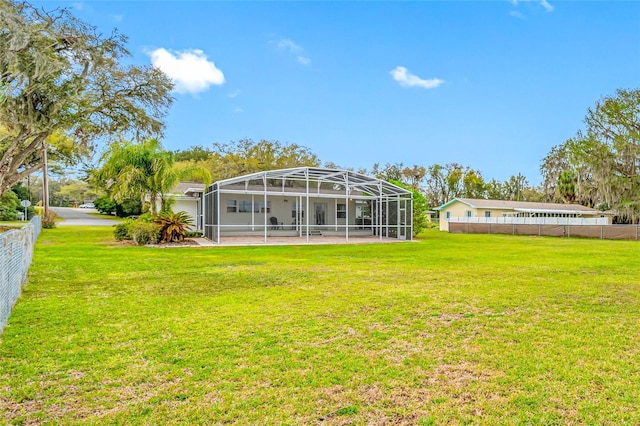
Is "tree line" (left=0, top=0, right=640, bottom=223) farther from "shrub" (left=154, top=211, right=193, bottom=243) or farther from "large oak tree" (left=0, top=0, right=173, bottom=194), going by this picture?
"shrub" (left=154, top=211, right=193, bottom=243)

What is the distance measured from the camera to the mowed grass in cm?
262

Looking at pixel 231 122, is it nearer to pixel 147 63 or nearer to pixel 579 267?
pixel 147 63

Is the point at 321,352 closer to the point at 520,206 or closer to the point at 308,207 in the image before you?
the point at 308,207

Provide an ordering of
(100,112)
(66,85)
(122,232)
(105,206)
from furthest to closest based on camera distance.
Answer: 1. (105,206)
2. (100,112)
3. (122,232)
4. (66,85)

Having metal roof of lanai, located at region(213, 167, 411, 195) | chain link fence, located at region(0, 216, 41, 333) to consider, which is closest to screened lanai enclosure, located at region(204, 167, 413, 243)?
metal roof of lanai, located at region(213, 167, 411, 195)

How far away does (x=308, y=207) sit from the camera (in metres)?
19.8

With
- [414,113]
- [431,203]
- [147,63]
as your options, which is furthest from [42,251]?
[431,203]

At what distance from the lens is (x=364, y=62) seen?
2184 centimetres

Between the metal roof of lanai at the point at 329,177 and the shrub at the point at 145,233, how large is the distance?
3.11 metres

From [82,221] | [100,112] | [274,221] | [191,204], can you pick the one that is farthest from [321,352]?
[82,221]

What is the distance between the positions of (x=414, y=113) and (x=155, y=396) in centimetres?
2707

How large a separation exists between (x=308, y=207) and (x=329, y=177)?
215cm

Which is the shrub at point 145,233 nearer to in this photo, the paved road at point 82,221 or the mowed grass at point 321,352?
the mowed grass at point 321,352

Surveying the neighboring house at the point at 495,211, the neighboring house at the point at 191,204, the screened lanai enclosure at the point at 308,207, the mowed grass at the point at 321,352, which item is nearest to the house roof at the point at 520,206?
the neighboring house at the point at 495,211
